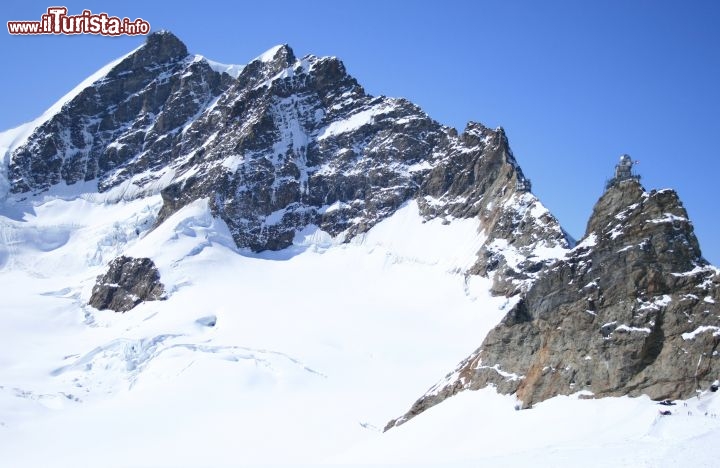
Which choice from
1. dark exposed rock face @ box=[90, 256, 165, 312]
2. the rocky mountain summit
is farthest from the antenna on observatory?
dark exposed rock face @ box=[90, 256, 165, 312]

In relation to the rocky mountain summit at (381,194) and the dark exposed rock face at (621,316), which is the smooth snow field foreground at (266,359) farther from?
the rocky mountain summit at (381,194)

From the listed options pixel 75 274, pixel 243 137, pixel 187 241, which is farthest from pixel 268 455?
pixel 243 137

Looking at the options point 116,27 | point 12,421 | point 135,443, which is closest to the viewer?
point 135,443

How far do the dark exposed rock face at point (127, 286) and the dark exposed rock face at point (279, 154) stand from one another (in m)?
21.4

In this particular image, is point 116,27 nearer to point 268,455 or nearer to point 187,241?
point 187,241

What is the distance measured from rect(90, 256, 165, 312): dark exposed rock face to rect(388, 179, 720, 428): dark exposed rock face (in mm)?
77661

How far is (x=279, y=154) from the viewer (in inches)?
5940

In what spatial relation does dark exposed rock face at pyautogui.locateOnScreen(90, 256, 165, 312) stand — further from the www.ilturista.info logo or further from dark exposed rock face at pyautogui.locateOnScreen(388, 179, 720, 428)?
dark exposed rock face at pyautogui.locateOnScreen(388, 179, 720, 428)

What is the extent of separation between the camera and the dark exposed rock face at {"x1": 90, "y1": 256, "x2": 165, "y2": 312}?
388ft

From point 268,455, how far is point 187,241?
7106cm

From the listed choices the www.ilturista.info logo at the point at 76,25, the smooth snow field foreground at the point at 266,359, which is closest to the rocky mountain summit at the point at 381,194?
the smooth snow field foreground at the point at 266,359

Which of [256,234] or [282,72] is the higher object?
[282,72]

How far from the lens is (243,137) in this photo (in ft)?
489

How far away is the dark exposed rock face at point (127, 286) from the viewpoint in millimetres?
118250
